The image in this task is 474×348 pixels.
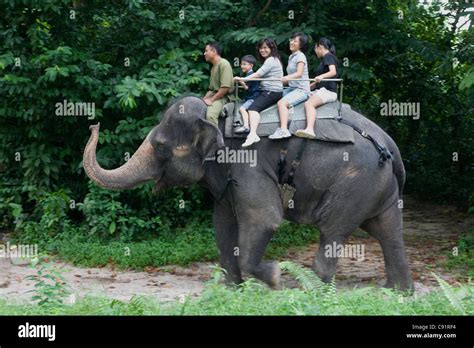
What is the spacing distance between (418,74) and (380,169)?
566cm

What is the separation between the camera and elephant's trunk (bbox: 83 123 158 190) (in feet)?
25.4

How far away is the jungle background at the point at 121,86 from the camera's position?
9859mm

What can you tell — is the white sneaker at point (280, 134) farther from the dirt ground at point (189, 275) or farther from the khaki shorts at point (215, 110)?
the dirt ground at point (189, 275)

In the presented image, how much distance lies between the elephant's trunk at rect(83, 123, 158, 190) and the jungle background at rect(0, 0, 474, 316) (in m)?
1.42

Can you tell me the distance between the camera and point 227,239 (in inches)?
332

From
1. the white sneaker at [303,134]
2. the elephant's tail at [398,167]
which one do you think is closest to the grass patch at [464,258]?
the elephant's tail at [398,167]

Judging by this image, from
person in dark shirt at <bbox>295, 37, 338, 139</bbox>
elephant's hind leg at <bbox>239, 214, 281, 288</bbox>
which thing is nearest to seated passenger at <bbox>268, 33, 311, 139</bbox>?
person in dark shirt at <bbox>295, 37, 338, 139</bbox>

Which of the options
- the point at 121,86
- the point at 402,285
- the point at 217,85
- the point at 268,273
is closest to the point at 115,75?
the point at 121,86

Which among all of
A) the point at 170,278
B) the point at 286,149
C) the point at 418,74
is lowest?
the point at 170,278

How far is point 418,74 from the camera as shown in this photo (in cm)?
1329

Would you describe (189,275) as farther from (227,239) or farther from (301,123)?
(301,123)

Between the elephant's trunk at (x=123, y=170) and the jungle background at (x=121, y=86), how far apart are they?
1.42m
